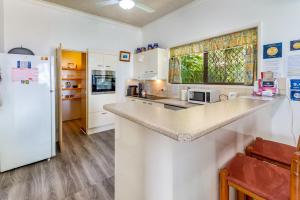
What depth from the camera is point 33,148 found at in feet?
8.14

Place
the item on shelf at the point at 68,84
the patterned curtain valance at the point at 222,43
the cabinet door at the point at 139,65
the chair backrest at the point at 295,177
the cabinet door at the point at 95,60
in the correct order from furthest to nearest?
the item on shelf at the point at 68,84
the cabinet door at the point at 139,65
the cabinet door at the point at 95,60
the patterned curtain valance at the point at 222,43
the chair backrest at the point at 295,177

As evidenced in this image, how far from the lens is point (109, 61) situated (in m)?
4.07

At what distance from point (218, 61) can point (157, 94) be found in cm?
171

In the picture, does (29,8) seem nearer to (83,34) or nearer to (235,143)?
(83,34)

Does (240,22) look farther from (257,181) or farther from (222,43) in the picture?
(257,181)

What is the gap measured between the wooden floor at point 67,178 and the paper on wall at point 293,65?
2624mm

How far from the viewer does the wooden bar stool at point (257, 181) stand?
3.02 feet

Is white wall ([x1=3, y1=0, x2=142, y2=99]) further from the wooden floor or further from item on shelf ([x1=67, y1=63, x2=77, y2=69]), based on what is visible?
the wooden floor

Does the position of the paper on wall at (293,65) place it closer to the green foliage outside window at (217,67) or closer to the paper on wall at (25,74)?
the green foliage outside window at (217,67)

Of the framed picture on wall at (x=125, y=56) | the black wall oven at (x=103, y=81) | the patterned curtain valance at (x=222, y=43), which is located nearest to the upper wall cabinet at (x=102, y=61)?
the black wall oven at (x=103, y=81)

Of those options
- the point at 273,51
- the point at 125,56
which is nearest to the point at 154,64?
the point at 125,56

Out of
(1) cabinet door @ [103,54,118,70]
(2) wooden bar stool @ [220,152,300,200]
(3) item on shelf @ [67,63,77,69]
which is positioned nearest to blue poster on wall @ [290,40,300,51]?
(2) wooden bar stool @ [220,152,300,200]

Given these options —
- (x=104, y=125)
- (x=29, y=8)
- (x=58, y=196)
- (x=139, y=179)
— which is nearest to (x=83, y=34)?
(x=29, y=8)

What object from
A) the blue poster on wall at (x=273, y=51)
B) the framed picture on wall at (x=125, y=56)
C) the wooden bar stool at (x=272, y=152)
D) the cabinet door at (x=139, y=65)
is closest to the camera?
the wooden bar stool at (x=272, y=152)
